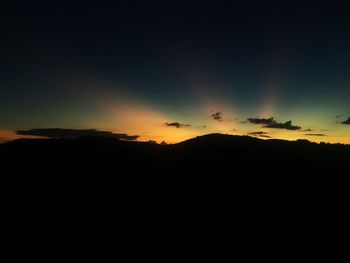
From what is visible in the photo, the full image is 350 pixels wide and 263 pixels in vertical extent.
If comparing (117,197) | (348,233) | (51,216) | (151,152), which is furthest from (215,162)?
(51,216)

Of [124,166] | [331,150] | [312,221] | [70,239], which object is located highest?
[331,150]

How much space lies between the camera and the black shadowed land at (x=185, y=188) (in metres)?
46.2

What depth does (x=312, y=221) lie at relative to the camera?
48.7 m

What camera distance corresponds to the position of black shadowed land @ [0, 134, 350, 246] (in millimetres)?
46250

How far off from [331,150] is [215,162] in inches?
1766

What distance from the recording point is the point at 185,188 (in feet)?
203

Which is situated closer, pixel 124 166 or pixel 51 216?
pixel 51 216

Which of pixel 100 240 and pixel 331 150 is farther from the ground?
pixel 331 150

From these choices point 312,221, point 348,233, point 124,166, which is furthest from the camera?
point 124,166

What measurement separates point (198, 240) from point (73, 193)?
26951 millimetres

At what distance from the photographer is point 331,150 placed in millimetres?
102000

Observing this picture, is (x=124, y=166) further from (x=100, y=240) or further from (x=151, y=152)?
(x=100, y=240)

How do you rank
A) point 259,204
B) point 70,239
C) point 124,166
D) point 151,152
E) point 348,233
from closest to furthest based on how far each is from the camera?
point 70,239 → point 348,233 → point 259,204 → point 124,166 → point 151,152

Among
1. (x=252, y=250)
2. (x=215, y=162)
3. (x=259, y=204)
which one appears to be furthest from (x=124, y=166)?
(x=252, y=250)
